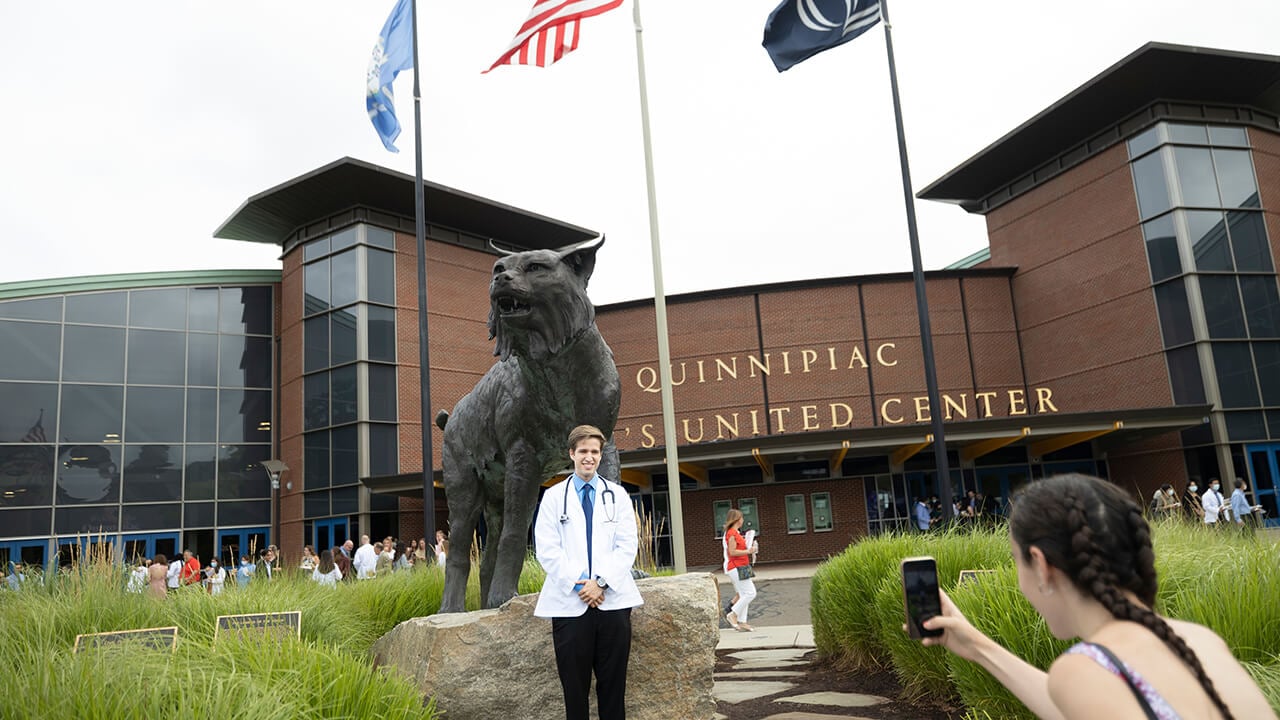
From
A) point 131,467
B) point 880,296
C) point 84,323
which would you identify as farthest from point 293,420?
point 880,296

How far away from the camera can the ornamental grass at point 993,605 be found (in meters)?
3.96

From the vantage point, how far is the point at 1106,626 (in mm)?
1612

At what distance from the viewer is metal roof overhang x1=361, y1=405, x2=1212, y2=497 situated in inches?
919

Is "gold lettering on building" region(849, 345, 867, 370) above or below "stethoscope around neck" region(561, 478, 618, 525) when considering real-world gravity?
above

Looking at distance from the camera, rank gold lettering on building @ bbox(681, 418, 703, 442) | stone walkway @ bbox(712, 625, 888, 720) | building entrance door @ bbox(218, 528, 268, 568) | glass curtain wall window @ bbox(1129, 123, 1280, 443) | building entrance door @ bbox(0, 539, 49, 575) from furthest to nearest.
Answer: building entrance door @ bbox(218, 528, 268, 568), gold lettering on building @ bbox(681, 418, 703, 442), building entrance door @ bbox(0, 539, 49, 575), glass curtain wall window @ bbox(1129, 123, 1280, 443), stone walkway @ bbox(712, 625, 888, 720)

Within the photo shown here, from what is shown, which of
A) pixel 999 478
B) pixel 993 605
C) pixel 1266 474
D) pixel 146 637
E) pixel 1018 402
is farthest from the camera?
pixel 1018 402

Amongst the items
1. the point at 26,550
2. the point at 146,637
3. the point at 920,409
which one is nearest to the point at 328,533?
the point at 26,550

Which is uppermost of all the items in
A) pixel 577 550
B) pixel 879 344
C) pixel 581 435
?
pixel 879 344

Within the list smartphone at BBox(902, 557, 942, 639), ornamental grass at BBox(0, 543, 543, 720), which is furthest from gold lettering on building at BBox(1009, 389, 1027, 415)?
smartphone at BBox(902, 557, 942, 639)

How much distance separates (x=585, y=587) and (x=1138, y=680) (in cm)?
298

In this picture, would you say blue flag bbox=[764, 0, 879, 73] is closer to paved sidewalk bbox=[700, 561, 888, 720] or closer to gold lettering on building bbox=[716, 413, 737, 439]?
paved sidewalk bbox=[700, 561, 888, 720]

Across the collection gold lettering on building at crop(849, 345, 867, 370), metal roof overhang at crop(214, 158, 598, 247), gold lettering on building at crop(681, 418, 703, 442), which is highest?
metal roof overhang at crop(214, 158, 598, 247)

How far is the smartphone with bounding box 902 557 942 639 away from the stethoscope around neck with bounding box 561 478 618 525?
2.49 metres

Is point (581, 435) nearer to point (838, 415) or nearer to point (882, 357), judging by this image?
point (838, 415)
